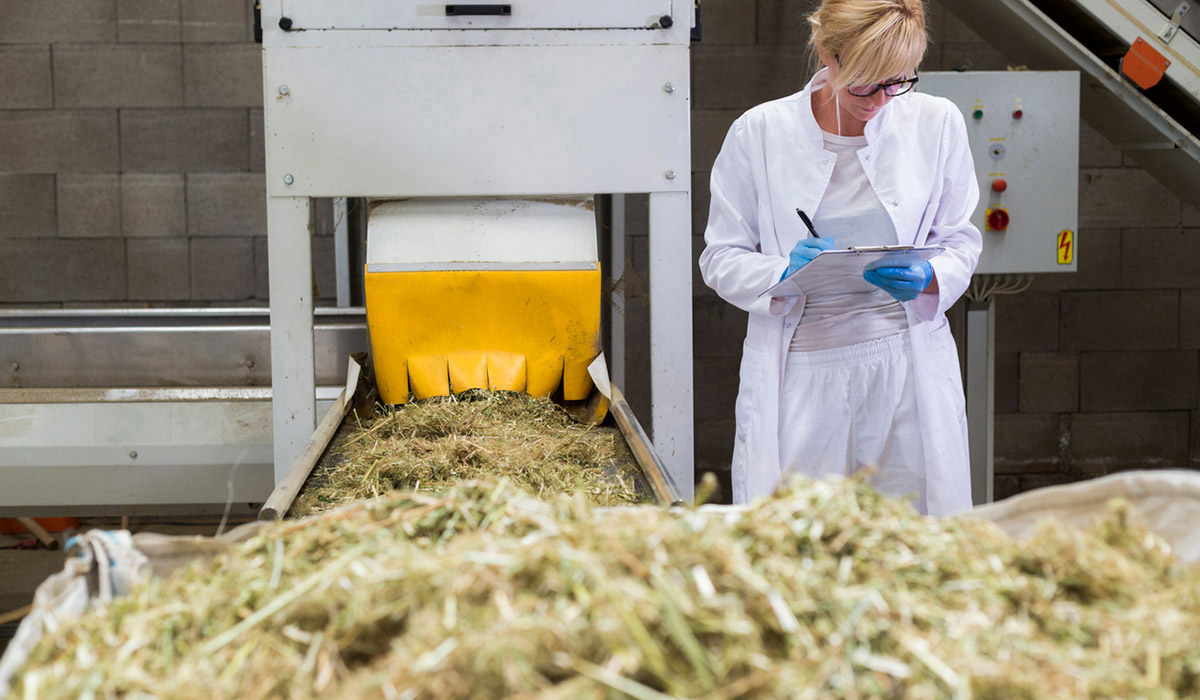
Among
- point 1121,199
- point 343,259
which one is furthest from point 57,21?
point 1121,199

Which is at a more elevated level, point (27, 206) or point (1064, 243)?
point (27, 206)

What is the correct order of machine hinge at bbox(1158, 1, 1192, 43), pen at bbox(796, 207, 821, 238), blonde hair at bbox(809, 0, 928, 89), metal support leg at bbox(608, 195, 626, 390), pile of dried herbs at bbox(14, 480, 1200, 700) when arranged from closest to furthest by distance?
pile of dried herbs at bbox(14, 480, 1200, 700) < blonde hair at bbox(809, 0, 928, 89) < pen at bbox(796, 207, 821, 238) < metal support leg at bbox(608, 195, 626, 390) < machine hinge at bbox(1158, 1, 1192, 43)

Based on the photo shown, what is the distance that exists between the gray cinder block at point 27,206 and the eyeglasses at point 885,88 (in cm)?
345

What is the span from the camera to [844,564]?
0.68m

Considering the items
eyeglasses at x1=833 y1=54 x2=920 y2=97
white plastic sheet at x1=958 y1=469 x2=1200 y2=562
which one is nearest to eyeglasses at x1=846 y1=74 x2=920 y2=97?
eyeglasses at x1=833 y1=54 x2=920 y2=97

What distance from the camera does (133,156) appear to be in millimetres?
3900

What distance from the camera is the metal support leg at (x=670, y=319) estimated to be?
2035 millimetres

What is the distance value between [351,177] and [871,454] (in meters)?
1.15

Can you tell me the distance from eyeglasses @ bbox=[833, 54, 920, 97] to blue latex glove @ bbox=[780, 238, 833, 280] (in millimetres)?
256

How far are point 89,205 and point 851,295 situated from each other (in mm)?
3334

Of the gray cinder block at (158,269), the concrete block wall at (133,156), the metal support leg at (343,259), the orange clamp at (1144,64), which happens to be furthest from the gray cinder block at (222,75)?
the orange clamp at (1144,64)

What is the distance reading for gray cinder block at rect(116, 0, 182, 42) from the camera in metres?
3.84

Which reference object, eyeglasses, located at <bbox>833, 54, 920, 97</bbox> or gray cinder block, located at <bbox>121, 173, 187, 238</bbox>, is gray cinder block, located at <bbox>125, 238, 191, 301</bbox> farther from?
eyeglasses, located at <bbox>833, 54, 920, 97</bbox>

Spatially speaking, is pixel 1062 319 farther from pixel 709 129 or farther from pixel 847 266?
pixel 847 266
